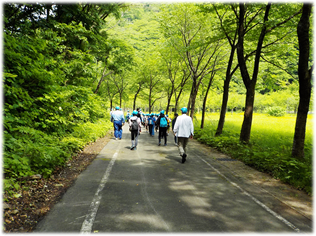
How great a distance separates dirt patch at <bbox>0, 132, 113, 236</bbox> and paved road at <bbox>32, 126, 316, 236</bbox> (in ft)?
0.67

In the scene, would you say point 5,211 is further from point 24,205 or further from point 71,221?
point 71,221

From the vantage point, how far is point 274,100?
57875mm

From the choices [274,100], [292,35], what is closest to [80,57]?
[292,35]

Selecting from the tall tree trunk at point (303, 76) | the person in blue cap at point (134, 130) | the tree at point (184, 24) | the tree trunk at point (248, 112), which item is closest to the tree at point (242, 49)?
the tree trunk at point (248, 112)

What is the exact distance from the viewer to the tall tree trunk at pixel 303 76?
6396mm

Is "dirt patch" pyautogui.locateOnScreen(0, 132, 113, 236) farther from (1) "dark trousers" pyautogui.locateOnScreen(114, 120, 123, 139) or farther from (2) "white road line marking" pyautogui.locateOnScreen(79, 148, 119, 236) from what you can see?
(1) "dark trousers" pyautogui.locateOnScreen(114, 120, 123, 139)

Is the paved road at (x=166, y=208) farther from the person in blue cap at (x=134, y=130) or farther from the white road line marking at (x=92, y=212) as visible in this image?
the person in blue cap at (x=134, y=130)

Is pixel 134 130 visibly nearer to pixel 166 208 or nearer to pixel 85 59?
pixel 85 59

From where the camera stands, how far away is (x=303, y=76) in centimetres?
687

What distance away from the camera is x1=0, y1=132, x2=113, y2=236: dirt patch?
128 inches

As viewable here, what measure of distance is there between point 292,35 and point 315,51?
1627 mm

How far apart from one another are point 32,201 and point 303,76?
8940 millimetres

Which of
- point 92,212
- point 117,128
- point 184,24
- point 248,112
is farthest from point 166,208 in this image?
point 184,24

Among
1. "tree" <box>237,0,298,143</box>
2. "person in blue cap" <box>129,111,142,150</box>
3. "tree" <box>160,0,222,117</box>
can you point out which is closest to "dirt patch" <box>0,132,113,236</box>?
"person in blue cap" <box>129,111,142,150</box>
